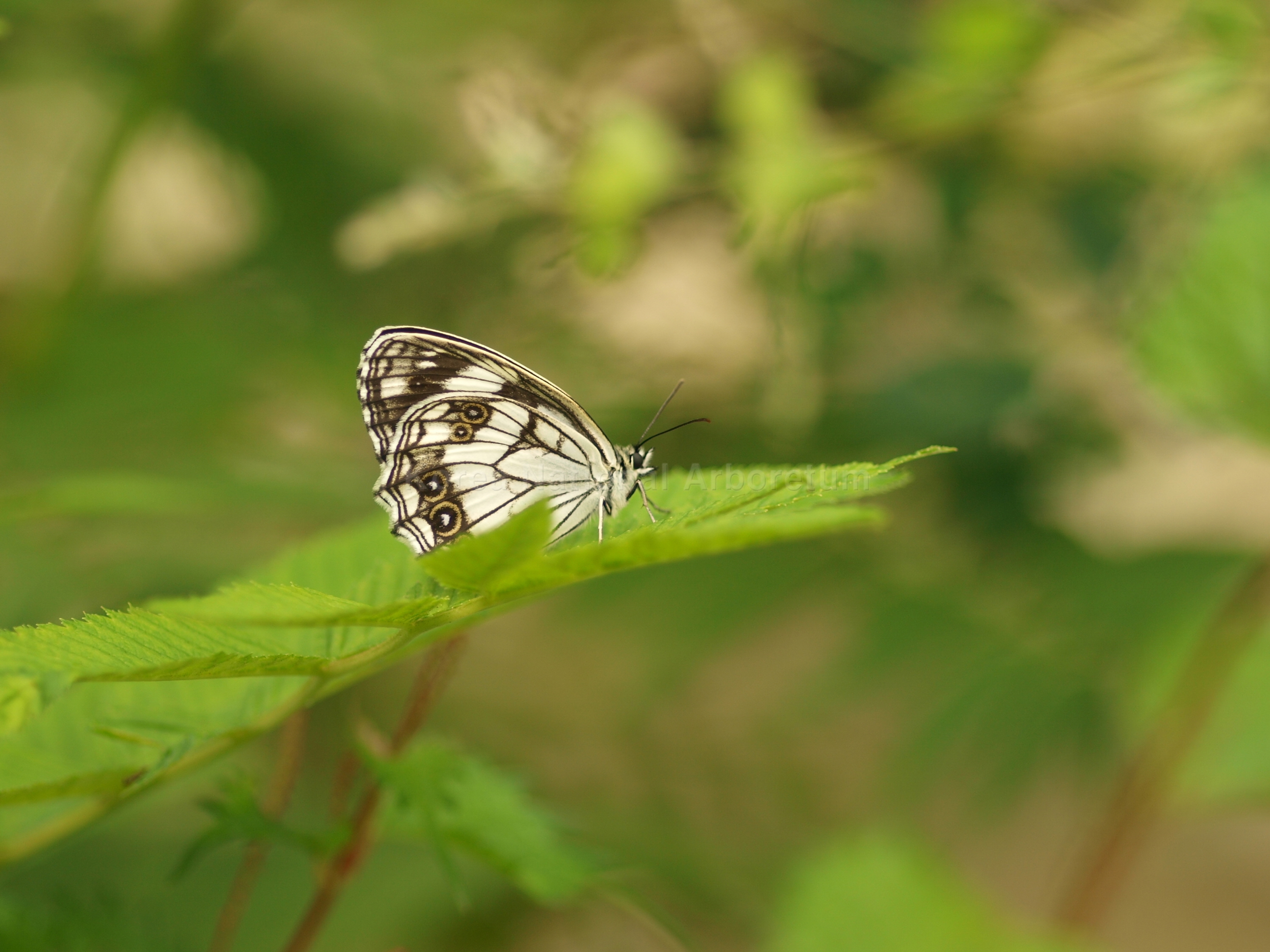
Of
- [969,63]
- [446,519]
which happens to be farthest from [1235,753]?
[446,519]

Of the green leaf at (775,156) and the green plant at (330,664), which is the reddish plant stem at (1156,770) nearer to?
the green leaf at (775,156)

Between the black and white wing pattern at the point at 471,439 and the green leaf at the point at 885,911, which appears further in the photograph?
the green leaf at the point at 885,911

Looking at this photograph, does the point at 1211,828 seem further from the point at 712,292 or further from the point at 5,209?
the point at 5,209

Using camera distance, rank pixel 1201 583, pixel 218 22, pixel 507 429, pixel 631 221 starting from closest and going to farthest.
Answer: pixel 507 429, pixel 631 221, pixel 1201 583, pixel 218 22

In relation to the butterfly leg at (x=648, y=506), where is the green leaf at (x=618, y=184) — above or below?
above

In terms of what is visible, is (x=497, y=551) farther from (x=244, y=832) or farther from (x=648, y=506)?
(x=648, y=506)

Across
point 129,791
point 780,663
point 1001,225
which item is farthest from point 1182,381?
point 780,663

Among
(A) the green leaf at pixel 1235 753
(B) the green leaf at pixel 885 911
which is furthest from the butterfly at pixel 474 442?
(A) the green leaf at pixel 1235 753

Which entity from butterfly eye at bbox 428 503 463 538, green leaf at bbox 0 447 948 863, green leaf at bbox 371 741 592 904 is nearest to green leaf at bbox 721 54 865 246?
butterfly eye at bbox 428 503 463 538
